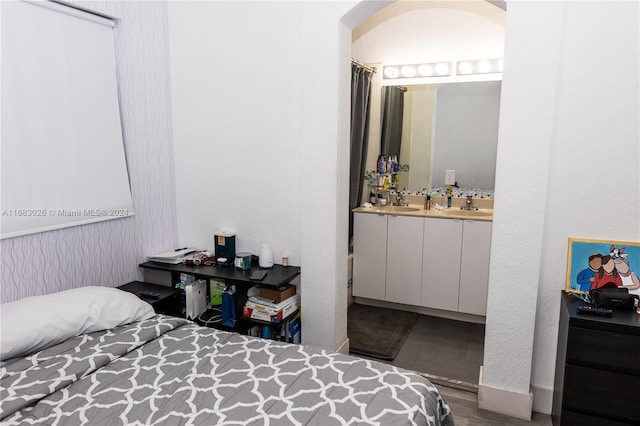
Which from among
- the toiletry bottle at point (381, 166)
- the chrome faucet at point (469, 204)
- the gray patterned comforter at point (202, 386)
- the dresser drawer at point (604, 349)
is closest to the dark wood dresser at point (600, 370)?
the dresser drawer at point (604, 349)

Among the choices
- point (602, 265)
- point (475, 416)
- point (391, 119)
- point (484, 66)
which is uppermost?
point (484, 66)

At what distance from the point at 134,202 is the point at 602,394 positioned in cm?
289

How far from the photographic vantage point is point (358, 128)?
3799 mm

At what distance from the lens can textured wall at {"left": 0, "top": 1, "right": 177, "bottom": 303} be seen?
242 centimetres

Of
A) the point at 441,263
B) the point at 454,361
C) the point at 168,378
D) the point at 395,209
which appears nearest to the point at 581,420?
the point at 454,361

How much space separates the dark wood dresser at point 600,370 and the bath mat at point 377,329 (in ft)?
4.04

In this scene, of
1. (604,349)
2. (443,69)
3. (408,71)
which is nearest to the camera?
(604,349)

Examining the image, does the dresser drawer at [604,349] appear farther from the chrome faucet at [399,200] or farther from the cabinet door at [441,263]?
the chrome faucet at [399,200]

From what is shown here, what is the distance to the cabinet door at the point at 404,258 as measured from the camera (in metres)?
3.65

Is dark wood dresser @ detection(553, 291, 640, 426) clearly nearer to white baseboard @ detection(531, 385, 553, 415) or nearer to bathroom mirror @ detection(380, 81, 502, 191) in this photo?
white baseboard @ detection(531, 385, 553, 415)

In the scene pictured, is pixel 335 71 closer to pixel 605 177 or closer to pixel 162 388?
pixel 605 177

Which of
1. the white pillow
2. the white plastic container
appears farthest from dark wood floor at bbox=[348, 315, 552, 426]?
the white pillow

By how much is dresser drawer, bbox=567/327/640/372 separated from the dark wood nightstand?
2273mm

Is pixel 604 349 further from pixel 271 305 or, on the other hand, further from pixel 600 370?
pixel 271 305
